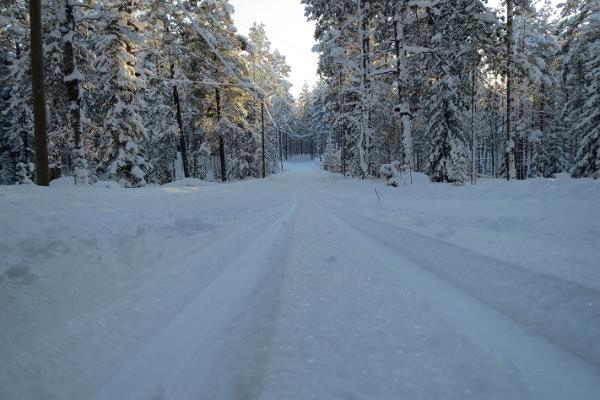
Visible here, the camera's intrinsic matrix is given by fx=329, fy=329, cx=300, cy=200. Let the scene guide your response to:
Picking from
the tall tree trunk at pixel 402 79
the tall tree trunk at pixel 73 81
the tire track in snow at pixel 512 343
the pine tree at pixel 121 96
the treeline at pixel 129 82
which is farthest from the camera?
the pine tree at pixel 121 96

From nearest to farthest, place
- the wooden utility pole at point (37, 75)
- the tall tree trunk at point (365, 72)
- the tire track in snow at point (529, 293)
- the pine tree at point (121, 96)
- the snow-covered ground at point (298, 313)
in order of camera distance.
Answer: the snow-covered ground at point (298, 313)
the tire track in snow at point (529, 293)
the wooden utility pole at point (37, 75)
the pine tree at point (121, 96)
the tall tree trunk at point (365, 72)

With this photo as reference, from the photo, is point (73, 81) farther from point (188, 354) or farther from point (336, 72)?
point (188, 354)

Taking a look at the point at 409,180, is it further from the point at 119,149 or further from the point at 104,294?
the point at 119,149

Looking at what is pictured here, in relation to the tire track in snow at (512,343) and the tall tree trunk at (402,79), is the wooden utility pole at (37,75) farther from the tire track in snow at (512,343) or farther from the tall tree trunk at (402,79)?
the tall tree trunk at (402,79)

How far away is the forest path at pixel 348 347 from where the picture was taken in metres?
1.74

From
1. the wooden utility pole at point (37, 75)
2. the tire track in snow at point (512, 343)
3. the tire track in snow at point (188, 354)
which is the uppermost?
the wooden utility pole at point (37, 75)

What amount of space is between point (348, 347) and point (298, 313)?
62 cm

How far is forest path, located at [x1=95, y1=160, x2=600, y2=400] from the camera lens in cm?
174

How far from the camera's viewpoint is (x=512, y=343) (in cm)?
216

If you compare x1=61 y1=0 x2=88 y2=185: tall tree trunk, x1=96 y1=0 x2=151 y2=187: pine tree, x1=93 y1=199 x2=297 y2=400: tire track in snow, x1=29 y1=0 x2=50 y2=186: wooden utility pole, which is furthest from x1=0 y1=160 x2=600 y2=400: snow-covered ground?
x1=96 y1=0 x2=151 y2=187: pine tree

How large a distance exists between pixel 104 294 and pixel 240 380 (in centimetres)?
216

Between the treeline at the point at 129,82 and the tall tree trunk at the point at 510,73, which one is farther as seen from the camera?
the tall tree trunk at the point at 510,73

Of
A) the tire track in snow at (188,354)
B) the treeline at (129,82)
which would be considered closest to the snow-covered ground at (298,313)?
the tire track in snow at (188,354)

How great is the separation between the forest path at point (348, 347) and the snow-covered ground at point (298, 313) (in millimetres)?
12
